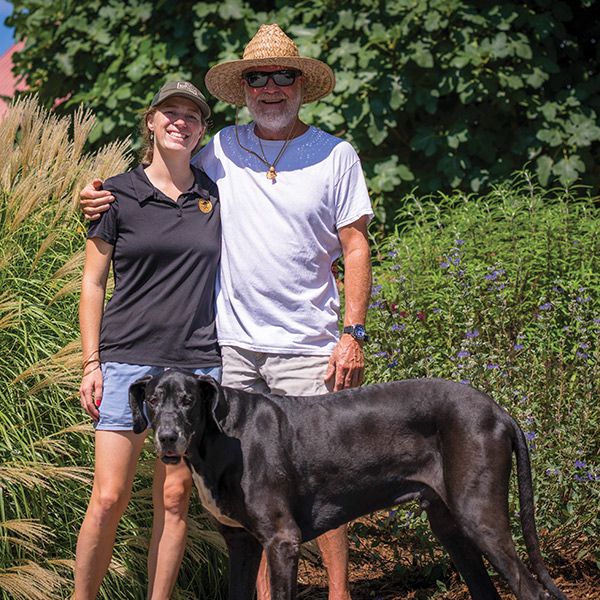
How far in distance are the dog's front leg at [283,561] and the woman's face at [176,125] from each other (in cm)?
172

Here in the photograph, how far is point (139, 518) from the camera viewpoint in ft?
12.3

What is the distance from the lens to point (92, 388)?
3.29m

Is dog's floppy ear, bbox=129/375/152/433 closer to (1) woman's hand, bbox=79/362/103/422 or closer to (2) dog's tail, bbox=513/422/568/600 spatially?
(1) woman's hand, bbox=79/362/103/422

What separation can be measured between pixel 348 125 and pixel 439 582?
176 inches

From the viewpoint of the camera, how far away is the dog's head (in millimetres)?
2689

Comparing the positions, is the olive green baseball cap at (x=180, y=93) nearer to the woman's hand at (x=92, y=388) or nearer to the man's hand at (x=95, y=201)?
the man's hand at (x=95, y=201)

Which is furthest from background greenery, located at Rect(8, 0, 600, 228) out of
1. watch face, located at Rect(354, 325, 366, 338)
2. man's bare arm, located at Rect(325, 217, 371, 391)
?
watch face, located at Rect(354, 325, 366, 338)

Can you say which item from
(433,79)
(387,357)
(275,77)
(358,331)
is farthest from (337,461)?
(433,79)

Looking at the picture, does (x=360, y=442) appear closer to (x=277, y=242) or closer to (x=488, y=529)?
(x=488, y=529)

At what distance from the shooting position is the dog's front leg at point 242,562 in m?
3.12

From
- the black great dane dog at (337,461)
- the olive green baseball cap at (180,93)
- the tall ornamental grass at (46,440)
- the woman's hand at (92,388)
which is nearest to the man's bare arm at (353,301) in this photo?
the black great dane dog at (337,461)

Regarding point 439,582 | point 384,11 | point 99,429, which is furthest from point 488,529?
point 384,11

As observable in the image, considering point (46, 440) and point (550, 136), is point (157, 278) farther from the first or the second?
point (550, 136)

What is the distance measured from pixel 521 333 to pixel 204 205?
2085 millimetres
